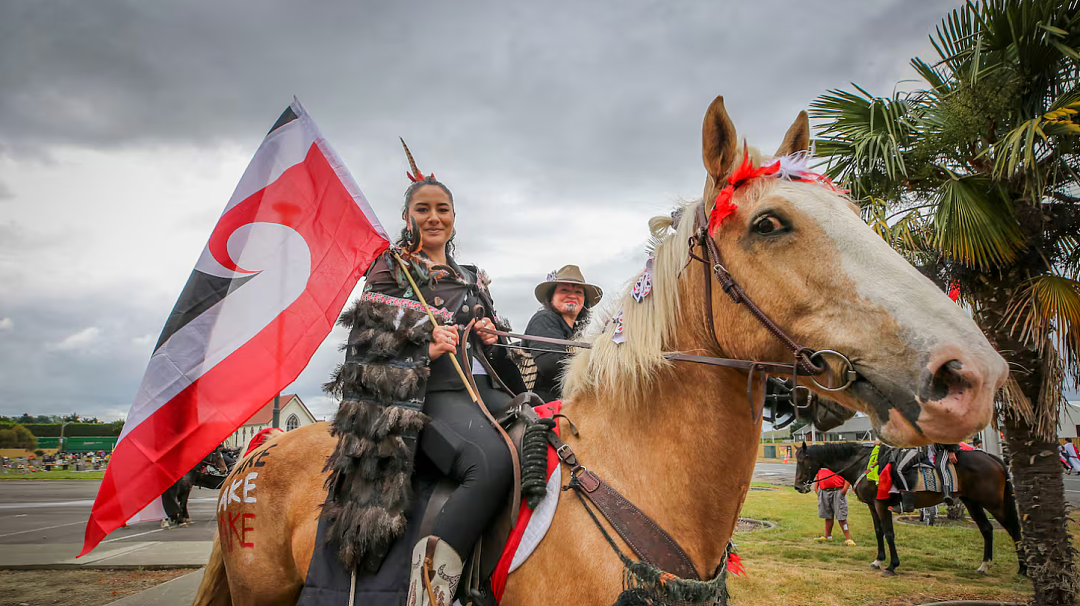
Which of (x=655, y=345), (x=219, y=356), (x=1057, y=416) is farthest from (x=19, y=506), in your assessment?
(x=1057, y=416)

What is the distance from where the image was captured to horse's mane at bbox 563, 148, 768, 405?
2.30 m

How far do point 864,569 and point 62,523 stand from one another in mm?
18052

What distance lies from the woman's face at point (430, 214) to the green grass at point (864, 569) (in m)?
7.04

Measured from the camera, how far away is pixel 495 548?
241 cm

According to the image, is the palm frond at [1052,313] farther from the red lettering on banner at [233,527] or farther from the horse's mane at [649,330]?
the red lettering on banner at [233,527]

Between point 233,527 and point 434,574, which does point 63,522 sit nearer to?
point 233,527

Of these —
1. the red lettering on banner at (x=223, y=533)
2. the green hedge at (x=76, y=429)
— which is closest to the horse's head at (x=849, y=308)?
the red lettering on banner at (x=223, y=533)

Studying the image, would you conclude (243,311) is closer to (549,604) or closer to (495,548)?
(495,548)

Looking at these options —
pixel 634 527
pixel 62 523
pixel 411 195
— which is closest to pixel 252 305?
pixel 411 195

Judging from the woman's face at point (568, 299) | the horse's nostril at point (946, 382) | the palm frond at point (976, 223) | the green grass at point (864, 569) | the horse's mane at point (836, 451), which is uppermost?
the palm frond at point (976, 223)

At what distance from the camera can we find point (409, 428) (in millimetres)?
2584

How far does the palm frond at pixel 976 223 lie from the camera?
20.9 ft

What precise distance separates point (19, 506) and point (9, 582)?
1204 centimetres

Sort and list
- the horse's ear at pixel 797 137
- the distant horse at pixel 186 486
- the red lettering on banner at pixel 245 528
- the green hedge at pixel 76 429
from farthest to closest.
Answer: the green hedge at pixel 76 429
the distant horse at pixel 186 486
the red lettering on banner at pixel 245 528
the horse's ear at pixel 797 137
